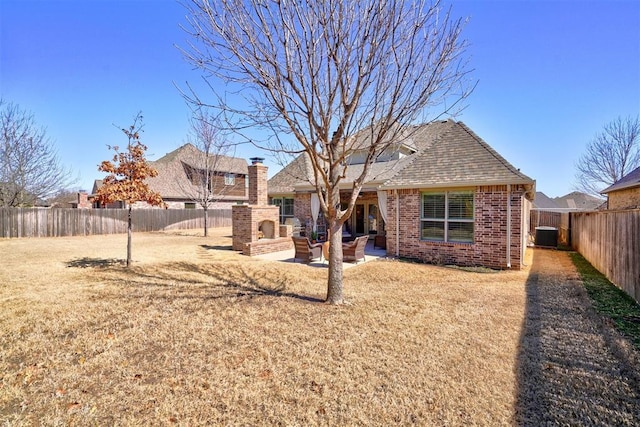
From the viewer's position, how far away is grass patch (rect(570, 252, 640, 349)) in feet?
15.6

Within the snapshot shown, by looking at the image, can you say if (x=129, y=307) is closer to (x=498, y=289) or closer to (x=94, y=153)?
(x=498, y=289)

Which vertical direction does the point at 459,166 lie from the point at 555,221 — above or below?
above

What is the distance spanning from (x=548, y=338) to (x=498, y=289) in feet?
9.37

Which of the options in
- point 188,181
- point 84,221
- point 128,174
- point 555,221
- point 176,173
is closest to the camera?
point 128,174

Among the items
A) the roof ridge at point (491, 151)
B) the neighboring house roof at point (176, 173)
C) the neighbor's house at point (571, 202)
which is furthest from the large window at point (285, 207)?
the neighbor's house at point (571, 202)

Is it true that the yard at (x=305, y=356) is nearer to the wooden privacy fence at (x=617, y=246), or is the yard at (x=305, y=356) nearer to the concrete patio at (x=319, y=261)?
the wooden privacy fence at (x=617, y=246)

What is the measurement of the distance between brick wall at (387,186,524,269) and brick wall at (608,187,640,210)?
7.22 m

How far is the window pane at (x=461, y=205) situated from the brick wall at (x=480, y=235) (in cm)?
23

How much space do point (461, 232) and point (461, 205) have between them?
89 centimetres

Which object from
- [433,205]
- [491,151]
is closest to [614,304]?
[433,205]

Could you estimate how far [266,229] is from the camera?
13992mm

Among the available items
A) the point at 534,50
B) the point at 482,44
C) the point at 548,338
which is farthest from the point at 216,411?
the point at 534,50

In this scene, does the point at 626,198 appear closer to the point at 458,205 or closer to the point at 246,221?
the point at 458,205

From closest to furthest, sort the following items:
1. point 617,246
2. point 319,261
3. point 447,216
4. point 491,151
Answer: point 617,246, point 447,216, point 491,151, point 319,261
